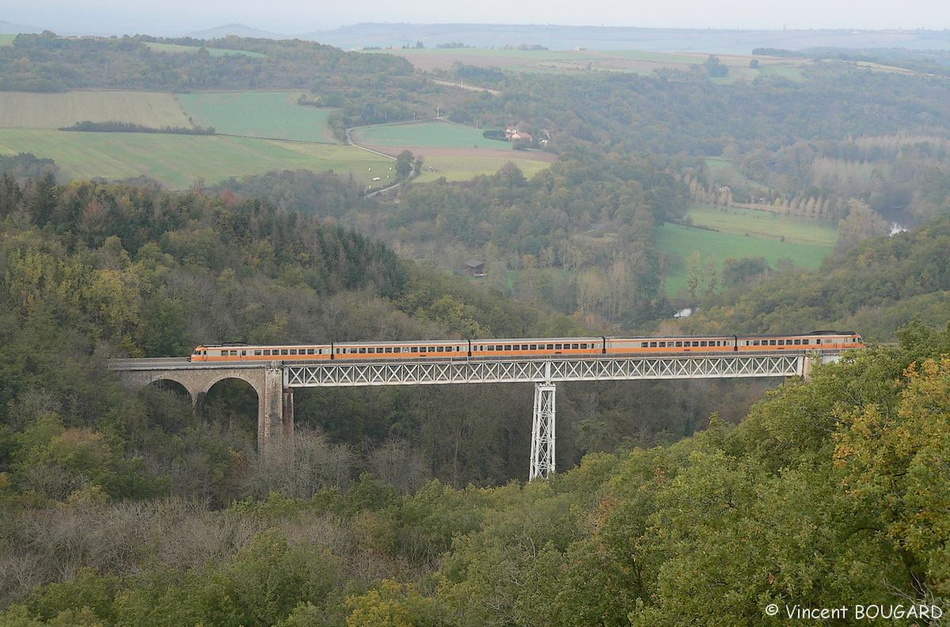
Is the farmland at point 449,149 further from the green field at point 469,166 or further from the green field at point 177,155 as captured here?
the green field at point 177,155

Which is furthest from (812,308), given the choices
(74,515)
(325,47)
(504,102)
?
(325,47)

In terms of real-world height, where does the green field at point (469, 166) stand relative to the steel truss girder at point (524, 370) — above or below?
below

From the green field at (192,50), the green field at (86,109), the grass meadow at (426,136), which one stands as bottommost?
the grass meadow at (426,136)

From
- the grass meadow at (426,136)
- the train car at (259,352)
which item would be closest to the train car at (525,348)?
the train car at (259,352)

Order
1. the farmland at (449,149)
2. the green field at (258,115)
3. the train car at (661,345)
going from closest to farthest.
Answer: the train car at (661,345) < the farmland at (449,149) < the green field at (258,115)

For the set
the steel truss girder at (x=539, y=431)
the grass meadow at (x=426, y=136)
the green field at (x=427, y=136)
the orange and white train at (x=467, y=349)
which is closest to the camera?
the orange and white train at (x=467, y=349)

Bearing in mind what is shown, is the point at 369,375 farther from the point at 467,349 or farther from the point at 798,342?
the point at 798,342
